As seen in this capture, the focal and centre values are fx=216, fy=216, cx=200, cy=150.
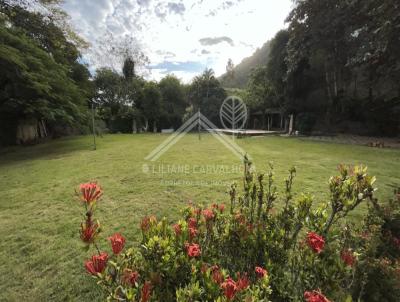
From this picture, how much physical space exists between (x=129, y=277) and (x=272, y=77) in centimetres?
2166

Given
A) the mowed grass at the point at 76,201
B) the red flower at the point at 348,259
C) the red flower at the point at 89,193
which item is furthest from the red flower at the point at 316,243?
the mowed grass at the point at 76,201

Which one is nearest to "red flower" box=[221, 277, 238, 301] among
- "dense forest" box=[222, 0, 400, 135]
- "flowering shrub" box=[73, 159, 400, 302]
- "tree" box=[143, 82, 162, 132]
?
"flowering shrub" box=[73, 159, 400, 302]

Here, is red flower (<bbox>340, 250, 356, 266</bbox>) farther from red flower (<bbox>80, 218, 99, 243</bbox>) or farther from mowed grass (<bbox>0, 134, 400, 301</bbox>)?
mowed grass (<bbox>0, 134, 400, 301</bbox>)

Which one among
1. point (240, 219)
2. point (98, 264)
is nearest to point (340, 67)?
point (240, 219)

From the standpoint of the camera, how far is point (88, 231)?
3.65ft

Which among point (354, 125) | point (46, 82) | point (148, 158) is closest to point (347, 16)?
point (354, 125)

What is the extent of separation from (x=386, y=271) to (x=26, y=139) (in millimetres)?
17382

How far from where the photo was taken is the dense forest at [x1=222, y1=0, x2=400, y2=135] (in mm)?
11008

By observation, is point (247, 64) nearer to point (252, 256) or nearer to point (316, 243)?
point (252, 256)

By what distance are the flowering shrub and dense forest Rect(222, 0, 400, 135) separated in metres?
10.5

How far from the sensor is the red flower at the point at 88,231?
110 centimetres

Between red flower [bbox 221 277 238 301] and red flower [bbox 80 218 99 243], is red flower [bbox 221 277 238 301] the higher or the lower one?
the lower one

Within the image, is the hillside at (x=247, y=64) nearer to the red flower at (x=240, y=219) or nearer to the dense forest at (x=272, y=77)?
the dense forest at (x=272, y=77)

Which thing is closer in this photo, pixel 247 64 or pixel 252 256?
pixel 252 256
